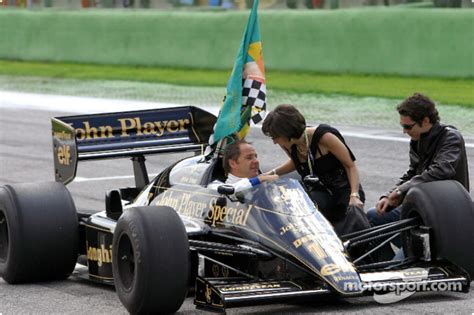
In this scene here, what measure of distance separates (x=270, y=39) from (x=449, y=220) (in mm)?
19288

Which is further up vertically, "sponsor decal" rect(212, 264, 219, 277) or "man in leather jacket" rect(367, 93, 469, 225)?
"man in leather jacket" rect(367, 93, 469, 225)

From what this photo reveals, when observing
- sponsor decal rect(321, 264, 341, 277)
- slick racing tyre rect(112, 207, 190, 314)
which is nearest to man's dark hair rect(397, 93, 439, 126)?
sponsor decal rect(321, 264, 341, 277)

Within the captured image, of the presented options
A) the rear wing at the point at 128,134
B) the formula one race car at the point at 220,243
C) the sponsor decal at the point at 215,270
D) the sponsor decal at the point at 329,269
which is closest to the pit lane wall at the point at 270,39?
the rear wing at the point at 128,134

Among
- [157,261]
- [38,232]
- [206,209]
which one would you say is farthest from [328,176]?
[38,232]

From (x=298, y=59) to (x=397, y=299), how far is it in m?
19.0

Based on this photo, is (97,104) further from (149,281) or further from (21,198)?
(149,281)

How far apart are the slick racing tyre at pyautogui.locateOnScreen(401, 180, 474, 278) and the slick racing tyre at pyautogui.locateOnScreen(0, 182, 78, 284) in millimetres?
2223

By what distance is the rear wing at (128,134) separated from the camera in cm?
903

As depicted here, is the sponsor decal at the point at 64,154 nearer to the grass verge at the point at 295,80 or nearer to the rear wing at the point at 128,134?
the rear wing at the point at 128,134

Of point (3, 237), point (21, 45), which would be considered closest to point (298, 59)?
point (21, 45)

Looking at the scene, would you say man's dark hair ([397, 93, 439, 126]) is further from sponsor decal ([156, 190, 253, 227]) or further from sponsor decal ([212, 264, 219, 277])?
sponsor decal ([212, 264, 219, 277])

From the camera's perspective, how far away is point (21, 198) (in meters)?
8.06

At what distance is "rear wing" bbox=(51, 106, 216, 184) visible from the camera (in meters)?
9.03

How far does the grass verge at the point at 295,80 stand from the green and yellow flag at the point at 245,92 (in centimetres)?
→ 1112
